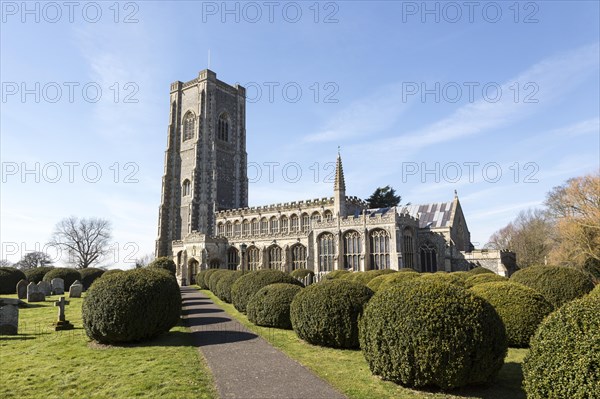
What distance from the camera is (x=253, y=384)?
7.55 m

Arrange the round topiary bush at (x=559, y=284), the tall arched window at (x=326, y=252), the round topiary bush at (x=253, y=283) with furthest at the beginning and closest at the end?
the tall arched window at (x=326, y=252) → the round topiary bush at (x=253, y=283) → the round topiary bush at (x=559, y=284)

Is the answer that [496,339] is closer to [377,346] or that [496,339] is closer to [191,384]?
[377,346]

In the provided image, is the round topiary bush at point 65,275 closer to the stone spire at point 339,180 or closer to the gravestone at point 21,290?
the gravestone at point 21,290

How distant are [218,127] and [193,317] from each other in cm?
4670

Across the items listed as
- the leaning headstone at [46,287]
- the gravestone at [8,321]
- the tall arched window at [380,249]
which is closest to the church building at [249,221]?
the tall arched window at [380,249]

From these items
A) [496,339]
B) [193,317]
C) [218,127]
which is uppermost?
[218,127]

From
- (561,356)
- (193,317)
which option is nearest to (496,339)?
(561,356)

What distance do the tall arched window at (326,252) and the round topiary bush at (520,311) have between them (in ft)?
87.3

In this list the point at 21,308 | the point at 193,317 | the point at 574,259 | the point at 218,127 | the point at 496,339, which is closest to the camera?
the point at 496,339

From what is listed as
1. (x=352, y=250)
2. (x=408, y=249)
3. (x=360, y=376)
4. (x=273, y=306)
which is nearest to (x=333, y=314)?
(x=360, y=376)

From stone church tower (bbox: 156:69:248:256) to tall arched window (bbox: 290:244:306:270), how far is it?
15682 millimetres

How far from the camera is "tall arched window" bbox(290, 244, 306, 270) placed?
1658 inches

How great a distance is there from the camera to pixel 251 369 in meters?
8.56

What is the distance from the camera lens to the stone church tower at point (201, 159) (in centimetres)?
5434
